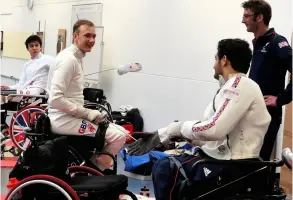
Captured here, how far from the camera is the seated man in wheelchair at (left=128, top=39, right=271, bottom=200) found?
209cm

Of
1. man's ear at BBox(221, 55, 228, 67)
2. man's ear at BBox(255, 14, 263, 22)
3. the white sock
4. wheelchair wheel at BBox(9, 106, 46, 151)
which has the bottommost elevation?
wheelchair wheel at BBox(9, 106, 46, 151)

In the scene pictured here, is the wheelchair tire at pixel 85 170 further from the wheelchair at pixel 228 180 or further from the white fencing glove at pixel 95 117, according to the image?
the wheelchair at pixel 228 180

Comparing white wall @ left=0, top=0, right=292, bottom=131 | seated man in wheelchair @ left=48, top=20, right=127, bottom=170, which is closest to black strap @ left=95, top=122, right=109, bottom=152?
seated man in wheelchair @ left=48, top=20, right=127, bottom=170

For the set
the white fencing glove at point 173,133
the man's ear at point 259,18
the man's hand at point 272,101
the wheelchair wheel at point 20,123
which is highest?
the man's ear at point 259,18

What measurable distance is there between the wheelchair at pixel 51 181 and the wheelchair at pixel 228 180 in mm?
453

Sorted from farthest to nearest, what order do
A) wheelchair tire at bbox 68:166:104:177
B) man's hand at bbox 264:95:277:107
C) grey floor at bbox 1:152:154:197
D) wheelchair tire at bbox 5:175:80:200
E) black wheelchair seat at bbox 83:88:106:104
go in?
black wheelchair seat at bbox 83:88:106:104 → grey floor at bbox 1:152:154:197 → wheelchair tire at bbox 68:166:104:177 → man's hand at bbox 264:95:277:107 → wheelchair tire at bbox 5:175:80:200

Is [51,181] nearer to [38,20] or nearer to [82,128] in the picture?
[82,128]

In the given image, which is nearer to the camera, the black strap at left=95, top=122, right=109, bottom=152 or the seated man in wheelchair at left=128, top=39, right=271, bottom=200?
the seated man in wheelchair at left=128, top=39, right=271, bottom=200

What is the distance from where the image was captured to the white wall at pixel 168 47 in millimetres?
4574

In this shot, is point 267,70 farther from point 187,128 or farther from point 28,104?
point 28,104

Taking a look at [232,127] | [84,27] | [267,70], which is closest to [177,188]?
[232,127]

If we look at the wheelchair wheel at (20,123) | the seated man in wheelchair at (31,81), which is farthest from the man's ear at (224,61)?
the seated man in wheelchair at (31,81)

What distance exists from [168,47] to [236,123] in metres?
3.26

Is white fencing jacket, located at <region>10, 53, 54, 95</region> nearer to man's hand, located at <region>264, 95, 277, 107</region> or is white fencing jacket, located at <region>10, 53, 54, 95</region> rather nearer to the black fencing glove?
the black fencing glove
